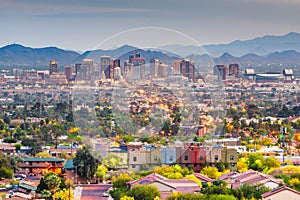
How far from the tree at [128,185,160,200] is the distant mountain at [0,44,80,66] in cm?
10158

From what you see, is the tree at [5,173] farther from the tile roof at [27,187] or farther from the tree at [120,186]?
the tree at [120,186]

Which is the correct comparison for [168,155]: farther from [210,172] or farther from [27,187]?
[27,187]

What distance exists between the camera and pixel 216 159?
17.6 m

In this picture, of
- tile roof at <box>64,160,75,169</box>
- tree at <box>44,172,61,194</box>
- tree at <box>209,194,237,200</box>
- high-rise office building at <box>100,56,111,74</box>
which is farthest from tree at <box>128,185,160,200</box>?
high-rise office building at <box>100,56,111,74</box>

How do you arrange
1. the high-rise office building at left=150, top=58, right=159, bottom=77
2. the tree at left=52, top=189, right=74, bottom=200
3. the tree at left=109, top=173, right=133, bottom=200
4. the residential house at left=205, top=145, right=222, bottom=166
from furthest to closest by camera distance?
the high-rise office building at left=150, top=58, right=159, bottom=77, the residential house at left=205, top=145, right=222, bottom=166, the tree at left=109, top=173, right=133, bottom=200, the tree at left=52, top=189, right=74, bottom=200

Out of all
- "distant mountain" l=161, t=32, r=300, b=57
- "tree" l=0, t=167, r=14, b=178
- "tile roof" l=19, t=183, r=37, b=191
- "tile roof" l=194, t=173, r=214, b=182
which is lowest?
"tile roof" l=19, t=183, r=37, b=191

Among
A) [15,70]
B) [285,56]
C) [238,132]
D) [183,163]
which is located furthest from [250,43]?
[183,163]

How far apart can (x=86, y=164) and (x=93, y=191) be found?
2368 mm

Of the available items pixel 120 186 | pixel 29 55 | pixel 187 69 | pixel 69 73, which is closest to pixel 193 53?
pixel 187 69

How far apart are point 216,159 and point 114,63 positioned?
562cm

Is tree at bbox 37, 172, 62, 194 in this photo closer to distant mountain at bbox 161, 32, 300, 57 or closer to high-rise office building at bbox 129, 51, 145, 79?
high-rise office building at bbox 129, 51, 145, 79

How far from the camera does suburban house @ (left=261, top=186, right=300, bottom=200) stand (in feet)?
39.2

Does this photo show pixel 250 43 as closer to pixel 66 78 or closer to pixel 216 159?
pixel 66 78

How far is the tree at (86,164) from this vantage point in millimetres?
16547
